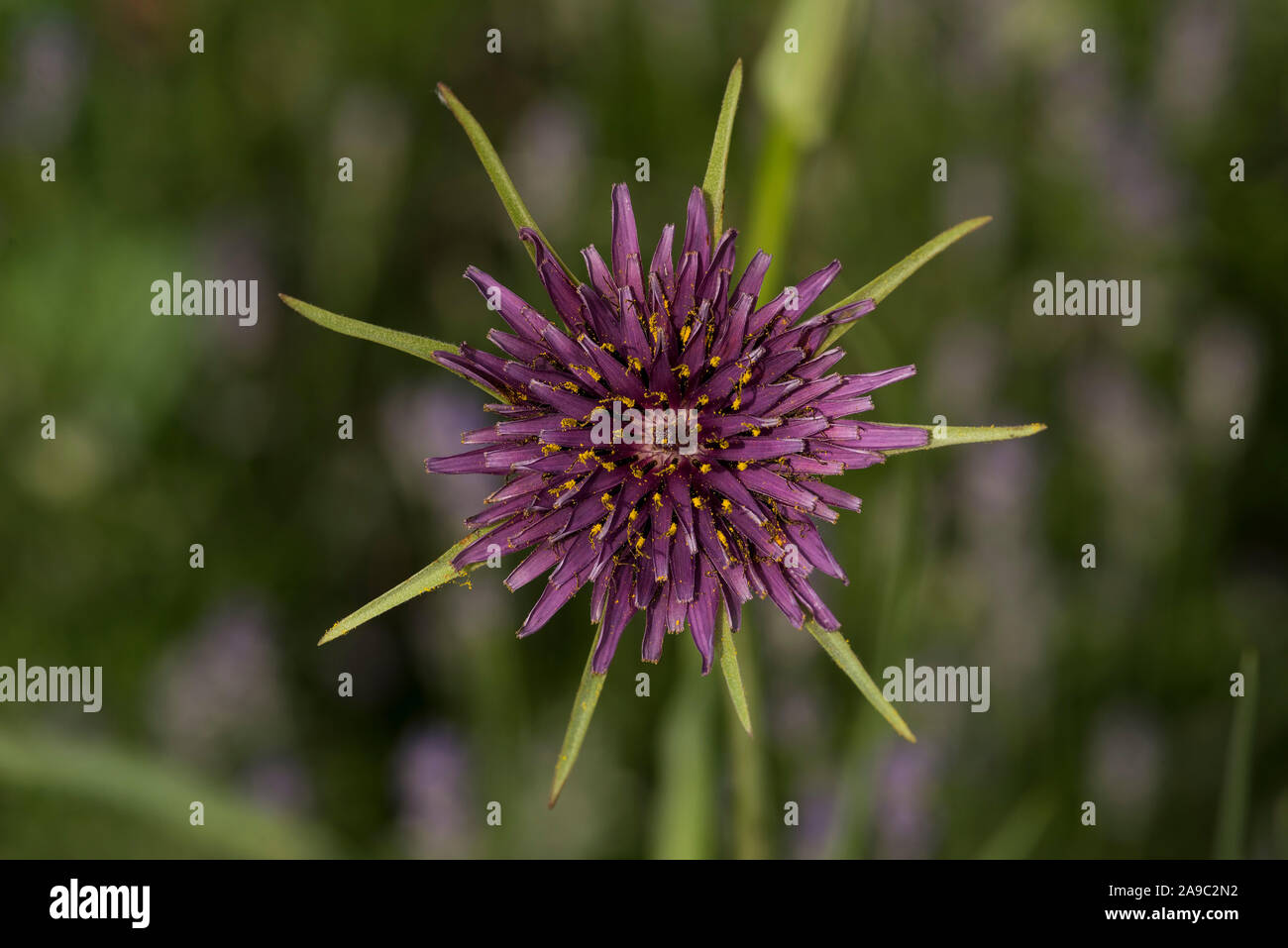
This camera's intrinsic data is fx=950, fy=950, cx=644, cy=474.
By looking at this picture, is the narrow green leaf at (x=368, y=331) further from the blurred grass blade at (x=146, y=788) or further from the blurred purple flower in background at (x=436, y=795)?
the blurred purple flower in background at (x=436, y=795)

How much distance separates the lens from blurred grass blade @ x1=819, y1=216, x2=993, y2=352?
65.5 inches

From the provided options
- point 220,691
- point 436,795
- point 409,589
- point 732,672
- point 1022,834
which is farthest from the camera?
point 220,691

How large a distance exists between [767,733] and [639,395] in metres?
2.34

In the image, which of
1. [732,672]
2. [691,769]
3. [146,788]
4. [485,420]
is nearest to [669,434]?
[732,672]

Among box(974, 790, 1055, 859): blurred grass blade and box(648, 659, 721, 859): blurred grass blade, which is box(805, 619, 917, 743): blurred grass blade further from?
box(974, 790, 1055, 859): blurred grass blade

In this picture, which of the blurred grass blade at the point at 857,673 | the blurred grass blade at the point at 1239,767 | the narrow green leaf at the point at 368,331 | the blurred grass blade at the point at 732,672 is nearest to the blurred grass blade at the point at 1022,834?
the blurred grass blade at the point at 1239,767

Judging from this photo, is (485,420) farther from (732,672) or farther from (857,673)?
(857,673)

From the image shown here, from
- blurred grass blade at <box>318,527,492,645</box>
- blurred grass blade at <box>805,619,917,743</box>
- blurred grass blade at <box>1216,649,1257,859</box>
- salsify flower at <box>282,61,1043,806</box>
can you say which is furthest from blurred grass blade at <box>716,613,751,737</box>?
blurred grass blade at <box>1216,649,1257,859</box>

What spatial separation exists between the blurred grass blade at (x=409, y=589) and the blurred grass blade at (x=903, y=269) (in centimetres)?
81

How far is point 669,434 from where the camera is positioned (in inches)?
73.5

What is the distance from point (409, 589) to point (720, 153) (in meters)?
0.96

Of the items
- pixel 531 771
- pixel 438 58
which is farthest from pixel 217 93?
pixel 531 771

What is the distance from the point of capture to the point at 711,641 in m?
1.77
